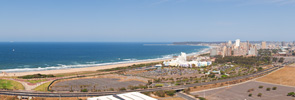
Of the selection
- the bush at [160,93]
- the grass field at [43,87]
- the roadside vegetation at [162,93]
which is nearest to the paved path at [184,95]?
the roadside vegetation at [162,93]

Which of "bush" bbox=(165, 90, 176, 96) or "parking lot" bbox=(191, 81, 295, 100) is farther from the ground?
"bush" bbox=(165, 90, 176, 96)

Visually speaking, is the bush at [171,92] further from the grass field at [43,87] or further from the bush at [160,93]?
the grass field at [43,87]

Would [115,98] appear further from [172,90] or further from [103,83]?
[103,83]

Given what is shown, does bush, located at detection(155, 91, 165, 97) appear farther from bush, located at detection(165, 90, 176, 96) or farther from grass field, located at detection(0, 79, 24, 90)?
grass field, located at detection(0, 79, 24, 90)

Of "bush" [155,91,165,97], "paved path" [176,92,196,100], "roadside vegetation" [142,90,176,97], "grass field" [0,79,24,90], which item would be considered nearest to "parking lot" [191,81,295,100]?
"paved path" [176,92,196,100]

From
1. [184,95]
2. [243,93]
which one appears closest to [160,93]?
[184,95]

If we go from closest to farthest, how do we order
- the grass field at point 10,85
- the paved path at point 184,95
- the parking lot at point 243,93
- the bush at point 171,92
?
the paved path at point 184,95 → the parking lot at point 243,93 → the bush at point 171,92 → the grass field at point 10,85

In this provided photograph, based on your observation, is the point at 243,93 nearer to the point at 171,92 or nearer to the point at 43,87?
the point at 171,92

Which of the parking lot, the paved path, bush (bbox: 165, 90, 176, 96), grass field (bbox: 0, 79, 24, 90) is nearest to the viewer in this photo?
the paved path

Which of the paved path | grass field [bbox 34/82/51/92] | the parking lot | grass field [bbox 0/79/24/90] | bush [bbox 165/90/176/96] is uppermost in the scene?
grass field [bbox 0/79/24/90]
